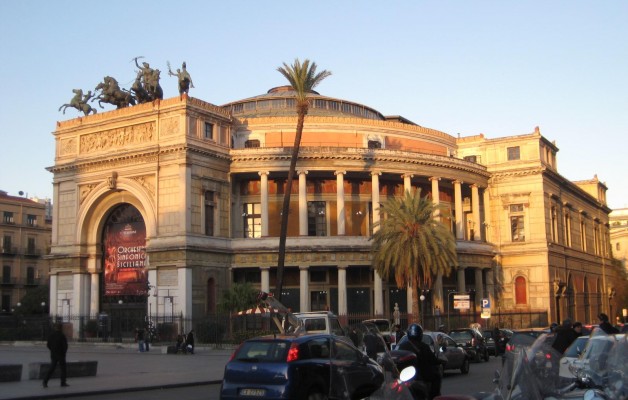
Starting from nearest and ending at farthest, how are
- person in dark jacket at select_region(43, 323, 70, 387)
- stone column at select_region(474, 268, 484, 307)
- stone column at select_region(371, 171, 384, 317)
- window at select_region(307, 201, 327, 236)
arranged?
person in dark jacket at select_region(43, 323, 70, 387) → stone column at select_region(371, 171, 384, 317) → window at select_region(307, 201, 327, 236) → stone column at select_region(474, 268, 484, 307)

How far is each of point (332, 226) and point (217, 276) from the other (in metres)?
9.66

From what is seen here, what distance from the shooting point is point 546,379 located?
24.9 feet

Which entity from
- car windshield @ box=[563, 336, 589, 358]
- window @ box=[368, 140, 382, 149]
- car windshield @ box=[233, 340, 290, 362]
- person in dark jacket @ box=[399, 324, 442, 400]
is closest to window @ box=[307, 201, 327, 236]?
window @ box=[368, 140, 382, 149]

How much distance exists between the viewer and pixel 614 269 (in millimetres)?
91250

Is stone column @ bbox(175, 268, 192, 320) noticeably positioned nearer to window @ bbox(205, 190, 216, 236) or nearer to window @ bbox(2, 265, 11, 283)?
window @ bbox(205, 190, 216, 236)

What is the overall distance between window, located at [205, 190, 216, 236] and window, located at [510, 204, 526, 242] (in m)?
26.0

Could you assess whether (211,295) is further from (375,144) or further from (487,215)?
(487,215)

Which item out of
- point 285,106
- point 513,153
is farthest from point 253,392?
point 513,153

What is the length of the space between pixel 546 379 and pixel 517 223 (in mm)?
59108

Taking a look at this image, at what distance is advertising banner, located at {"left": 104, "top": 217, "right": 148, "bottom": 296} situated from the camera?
53.6 meters

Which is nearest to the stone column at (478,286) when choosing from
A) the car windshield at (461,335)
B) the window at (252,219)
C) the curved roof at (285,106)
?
Result: the curved roof at (285,106)

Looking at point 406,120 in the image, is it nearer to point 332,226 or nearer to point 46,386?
point 332,226

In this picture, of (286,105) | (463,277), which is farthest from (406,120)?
(463,277)

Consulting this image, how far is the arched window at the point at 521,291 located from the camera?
63700mm
